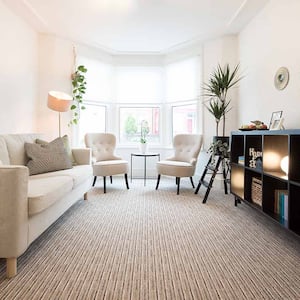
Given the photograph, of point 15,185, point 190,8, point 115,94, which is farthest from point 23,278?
point 115,94

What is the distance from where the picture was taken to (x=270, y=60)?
323 cm

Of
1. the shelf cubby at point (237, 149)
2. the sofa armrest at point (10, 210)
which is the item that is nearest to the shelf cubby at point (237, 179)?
the shelf cubby at point (237, 149)

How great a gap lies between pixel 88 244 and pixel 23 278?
0.59 meters

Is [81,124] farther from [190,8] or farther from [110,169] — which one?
[190,8]

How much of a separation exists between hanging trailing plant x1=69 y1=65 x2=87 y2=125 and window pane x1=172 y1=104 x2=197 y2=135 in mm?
1873

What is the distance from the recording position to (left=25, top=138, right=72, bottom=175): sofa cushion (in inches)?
109

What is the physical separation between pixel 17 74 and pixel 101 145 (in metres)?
1.67

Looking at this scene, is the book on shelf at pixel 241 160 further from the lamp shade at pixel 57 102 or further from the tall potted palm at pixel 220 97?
the lamp shade at pixel 57 102

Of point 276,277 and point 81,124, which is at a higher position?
point 81,124

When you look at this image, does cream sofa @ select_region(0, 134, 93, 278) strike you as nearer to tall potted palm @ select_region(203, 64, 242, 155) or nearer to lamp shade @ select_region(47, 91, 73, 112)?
lamp shade @ select_region(47, 91, 73, 112)

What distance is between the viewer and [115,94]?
5.42 metres

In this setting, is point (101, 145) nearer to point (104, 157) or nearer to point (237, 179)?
point (104, 157)

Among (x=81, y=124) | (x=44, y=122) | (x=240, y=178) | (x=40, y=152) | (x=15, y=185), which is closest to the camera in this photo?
(x=15, y=185)

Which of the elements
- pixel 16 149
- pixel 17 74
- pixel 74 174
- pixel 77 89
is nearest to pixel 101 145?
pixel 77 89
